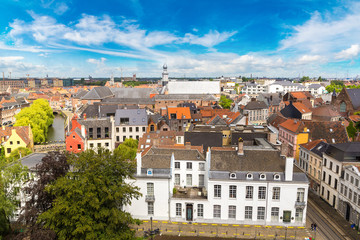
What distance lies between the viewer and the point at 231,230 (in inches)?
1160

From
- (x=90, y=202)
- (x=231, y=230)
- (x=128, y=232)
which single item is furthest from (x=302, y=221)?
(x=90, y=202)

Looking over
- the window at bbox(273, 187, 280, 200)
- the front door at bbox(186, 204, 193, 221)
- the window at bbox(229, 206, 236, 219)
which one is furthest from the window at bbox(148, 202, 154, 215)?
the window at bbox(273, 187, 280, 200)

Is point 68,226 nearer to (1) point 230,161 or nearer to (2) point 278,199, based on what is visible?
(1) point 230,161

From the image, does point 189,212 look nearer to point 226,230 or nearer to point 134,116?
point 226,230

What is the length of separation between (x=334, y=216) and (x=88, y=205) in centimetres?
2901

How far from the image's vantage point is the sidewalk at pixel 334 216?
29094mm

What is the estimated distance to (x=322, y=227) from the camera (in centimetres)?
3005

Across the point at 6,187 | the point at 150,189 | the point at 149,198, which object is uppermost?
the point at 6,187

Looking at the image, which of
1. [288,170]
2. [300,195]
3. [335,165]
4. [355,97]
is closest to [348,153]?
[335,165]

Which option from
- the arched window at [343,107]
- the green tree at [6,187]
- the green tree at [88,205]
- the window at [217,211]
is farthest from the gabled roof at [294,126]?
the green tree at [6,187]

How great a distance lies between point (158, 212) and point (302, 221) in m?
16.6

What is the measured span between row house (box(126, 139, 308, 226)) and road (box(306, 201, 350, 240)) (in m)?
1.98

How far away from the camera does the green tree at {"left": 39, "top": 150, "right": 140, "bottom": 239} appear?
2173 centimetres

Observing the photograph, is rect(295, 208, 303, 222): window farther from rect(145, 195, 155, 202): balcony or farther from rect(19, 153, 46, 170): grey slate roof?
rect(19, 153, 46, 170): grey slate roof
